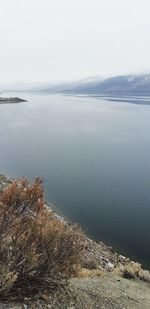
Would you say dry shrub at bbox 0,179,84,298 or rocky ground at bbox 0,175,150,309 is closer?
rocky ground at bbox 0,175,150,309

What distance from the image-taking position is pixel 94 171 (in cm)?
4434

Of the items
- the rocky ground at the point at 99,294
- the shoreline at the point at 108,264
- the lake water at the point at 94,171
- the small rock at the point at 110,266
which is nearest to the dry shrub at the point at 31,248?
the rocky ground at the point at 99,294

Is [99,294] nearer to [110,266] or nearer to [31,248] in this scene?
[31,248]

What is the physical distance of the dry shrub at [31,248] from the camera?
8.88m

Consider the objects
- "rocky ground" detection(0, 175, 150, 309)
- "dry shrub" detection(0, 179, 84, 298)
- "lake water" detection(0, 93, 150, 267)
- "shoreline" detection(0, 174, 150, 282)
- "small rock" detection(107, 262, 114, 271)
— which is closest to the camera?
"rocky ground" detection(0, 175, 150, 309)

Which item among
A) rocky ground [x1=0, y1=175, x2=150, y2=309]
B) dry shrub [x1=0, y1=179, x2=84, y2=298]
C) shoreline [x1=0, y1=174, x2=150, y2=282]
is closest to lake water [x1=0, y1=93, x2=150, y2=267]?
shoreline [x1=0, y1=174, x2=150, y2=282]

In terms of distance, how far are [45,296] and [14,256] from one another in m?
1.20

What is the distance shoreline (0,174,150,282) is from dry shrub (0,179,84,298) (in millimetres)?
3276

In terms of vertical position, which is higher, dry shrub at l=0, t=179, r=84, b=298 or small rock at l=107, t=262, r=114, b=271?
dry shrub at l=0, t=179, r=84, b=298

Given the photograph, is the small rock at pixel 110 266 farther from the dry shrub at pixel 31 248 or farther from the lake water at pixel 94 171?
the dry shrub at pixel 31 248

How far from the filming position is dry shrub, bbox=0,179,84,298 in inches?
349

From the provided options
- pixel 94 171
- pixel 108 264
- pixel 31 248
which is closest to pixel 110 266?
pixel 108 264

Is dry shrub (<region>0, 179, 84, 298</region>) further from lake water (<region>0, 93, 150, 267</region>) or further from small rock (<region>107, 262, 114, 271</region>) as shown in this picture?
lake water (<region>0, 93, 150, 267</region>)

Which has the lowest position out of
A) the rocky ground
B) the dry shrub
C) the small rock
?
the small rock
